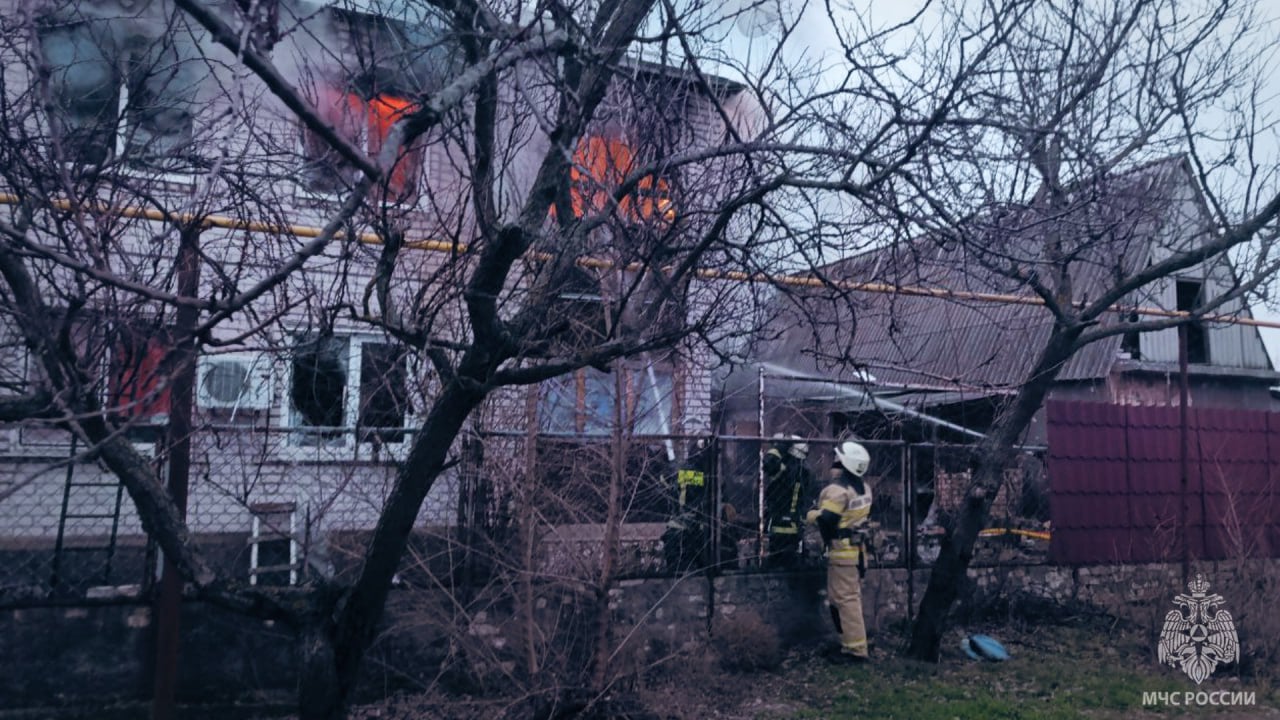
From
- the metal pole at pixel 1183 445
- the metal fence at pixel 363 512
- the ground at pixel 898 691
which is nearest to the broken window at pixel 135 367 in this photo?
the metal fence at pixel 363 512

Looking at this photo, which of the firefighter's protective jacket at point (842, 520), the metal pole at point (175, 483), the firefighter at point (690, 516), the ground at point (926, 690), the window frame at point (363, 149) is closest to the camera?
the metal pole at point (175, 483)

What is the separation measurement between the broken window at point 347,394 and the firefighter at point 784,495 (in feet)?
10.7

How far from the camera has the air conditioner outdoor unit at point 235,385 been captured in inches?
222

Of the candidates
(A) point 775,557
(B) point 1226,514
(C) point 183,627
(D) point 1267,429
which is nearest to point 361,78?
(C) point 183,627

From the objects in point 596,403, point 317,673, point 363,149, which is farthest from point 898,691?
point 363,149

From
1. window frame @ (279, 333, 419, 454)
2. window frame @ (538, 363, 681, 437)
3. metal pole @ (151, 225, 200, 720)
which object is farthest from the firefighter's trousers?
metal pole @ (151, 225, 200, 720)

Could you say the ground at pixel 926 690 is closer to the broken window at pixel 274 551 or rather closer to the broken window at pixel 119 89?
the broken window at pixel 274 551

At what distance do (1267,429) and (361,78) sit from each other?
33.4 feet

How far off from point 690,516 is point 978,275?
3.05 meters

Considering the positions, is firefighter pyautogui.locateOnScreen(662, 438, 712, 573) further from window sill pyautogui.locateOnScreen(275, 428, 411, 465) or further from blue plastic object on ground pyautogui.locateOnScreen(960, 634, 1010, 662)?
blue plastic object on ground pyautogui.locateOnScreen(960, 634, 1010, 662)

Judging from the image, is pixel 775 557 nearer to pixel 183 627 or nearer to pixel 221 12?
pixel 183 627

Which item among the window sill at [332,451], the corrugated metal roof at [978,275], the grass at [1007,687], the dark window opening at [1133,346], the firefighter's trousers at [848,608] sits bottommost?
the grass at [1007,687]

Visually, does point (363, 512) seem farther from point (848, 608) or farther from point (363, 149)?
point (848, 608)

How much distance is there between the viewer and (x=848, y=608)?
24.9ft
